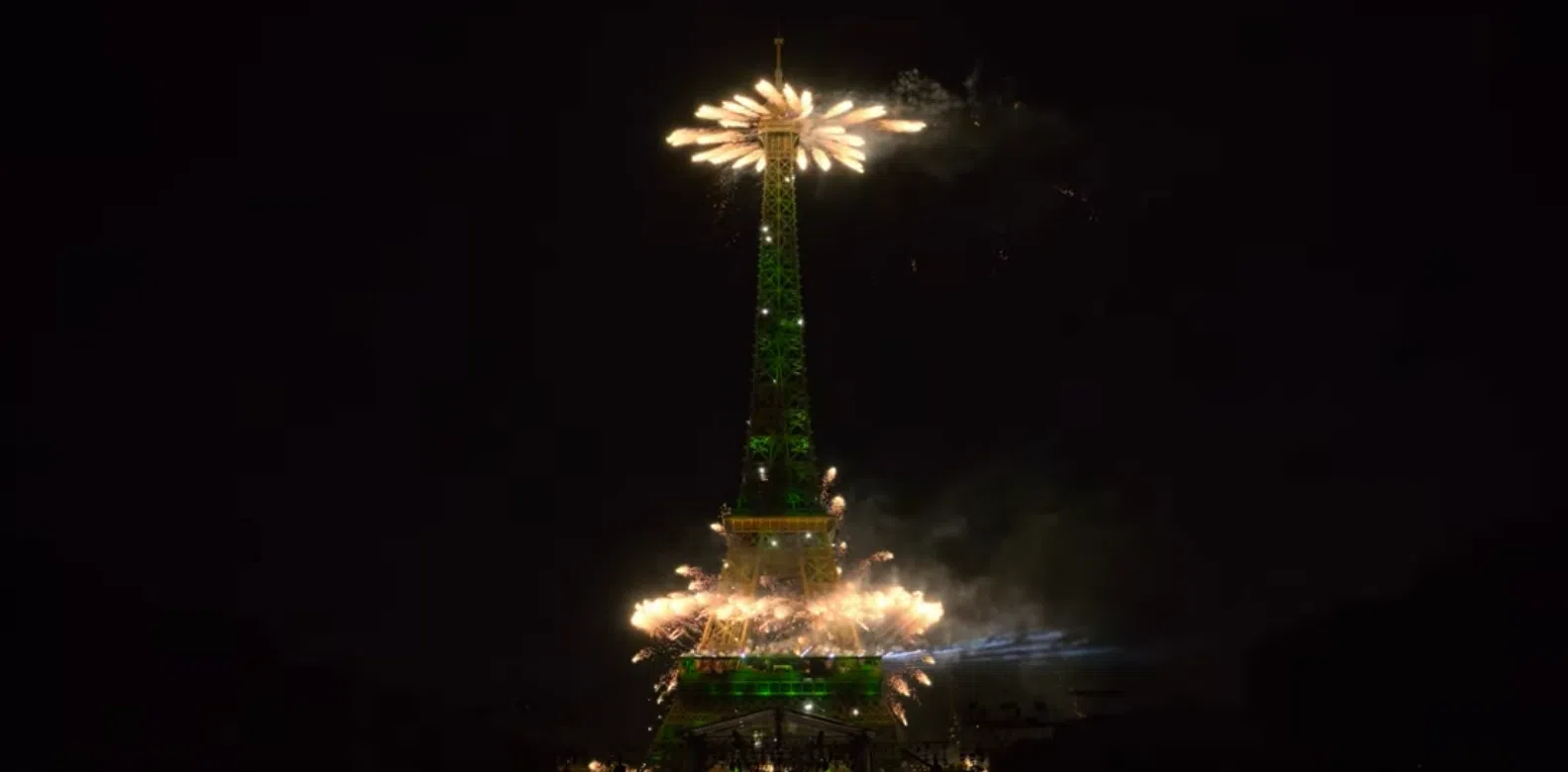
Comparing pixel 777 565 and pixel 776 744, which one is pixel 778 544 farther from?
pixel 776 744

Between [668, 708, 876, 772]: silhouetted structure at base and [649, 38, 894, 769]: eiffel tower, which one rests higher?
[649, 38, 894, 769]: eiffel tower

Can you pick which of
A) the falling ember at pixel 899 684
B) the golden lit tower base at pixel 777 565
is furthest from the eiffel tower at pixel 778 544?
the falling ember at pixel 899 684

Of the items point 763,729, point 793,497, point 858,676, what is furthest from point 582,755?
point 793,497

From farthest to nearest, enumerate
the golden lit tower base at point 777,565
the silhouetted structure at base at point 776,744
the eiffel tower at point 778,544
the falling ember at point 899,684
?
the falling ember at point 899,684, the golden lit tower base at point 777,565, the eiffel tower at point 778,544, the silhouetted structure at base at point 776,744

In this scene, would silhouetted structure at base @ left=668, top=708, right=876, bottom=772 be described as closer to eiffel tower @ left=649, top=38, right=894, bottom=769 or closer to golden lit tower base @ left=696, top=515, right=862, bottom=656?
eiffel tower @ left=649, top=38, right=894, bottom=769

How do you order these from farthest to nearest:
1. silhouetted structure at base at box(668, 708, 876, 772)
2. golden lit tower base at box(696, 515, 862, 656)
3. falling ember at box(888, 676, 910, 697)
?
falling ember at box(888, 676, 910, 697)
golden lit tower base at box(696, 515, 862, 656)
silhouetted structure at base at box(668, 708, 876, 772)

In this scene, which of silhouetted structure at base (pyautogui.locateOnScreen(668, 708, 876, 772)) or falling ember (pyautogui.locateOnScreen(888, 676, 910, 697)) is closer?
silhouetted structure at base (pyautogui.locateOnScreen(668, 708, 876, 772))

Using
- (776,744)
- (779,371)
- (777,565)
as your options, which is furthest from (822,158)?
(776,744)

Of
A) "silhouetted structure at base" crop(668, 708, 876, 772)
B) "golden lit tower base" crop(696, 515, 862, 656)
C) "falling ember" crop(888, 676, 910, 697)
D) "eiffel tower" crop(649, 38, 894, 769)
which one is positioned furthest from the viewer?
"falling ember" crop(888, 676, 910, 697)

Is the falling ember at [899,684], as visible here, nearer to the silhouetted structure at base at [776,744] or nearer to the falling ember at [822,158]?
the silhouetted structure at base at [776,744]

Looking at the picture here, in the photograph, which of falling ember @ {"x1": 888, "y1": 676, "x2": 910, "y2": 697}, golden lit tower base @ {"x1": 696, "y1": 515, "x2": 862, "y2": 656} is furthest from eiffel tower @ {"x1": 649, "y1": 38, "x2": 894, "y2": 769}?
falling ember @ {"x1": 888, "y1": 676, "x2": 910, "y2": 697}
